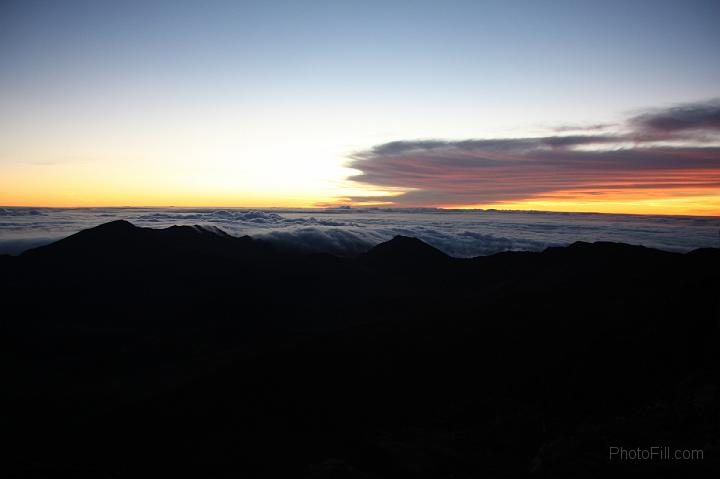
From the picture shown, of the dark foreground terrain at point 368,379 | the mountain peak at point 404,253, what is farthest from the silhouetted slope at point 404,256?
the dark foreground terrain at point 368,379

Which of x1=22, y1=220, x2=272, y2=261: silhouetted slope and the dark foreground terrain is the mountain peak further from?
the dark foreground terrain

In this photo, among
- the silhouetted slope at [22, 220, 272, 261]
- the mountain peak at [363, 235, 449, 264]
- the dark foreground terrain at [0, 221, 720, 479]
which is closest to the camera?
the dark foreground terrain at [0, 221, 720, 479]


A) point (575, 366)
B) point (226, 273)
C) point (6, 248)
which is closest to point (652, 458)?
point (575, 366)

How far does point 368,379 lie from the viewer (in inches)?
941

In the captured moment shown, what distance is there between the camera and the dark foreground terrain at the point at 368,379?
14656 mm

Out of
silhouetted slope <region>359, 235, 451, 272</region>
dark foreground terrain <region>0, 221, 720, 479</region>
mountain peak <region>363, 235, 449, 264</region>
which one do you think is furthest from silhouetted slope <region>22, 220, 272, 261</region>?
mountain peak <region>363, 235, 449, 264</region>

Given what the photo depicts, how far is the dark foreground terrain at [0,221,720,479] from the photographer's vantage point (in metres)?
14.7

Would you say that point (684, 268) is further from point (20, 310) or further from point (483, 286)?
point (20, 310)

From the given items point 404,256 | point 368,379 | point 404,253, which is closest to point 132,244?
point 404,256

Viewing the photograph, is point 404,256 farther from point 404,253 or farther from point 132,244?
point 132,244

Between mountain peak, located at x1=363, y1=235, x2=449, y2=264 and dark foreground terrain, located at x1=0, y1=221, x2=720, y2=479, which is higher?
mountain peak, located at x1=363, y1=235, x2=449, y2=264

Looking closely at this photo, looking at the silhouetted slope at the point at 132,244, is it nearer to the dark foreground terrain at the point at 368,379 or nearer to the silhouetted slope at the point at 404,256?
the dark foreground terrain at the point at 368,379

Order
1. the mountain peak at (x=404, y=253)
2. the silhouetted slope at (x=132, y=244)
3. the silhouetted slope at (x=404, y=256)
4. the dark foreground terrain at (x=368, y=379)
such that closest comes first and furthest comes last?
1. the dark foreground terrain at (x=368, y=379)
2. the silhouetted slope at (x=132, y=244)
3. the silhouetted slope at (x=404, y=256)
4. the mountain peak at (x=404, y=253)

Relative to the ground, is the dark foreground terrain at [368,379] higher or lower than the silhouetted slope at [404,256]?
lower
